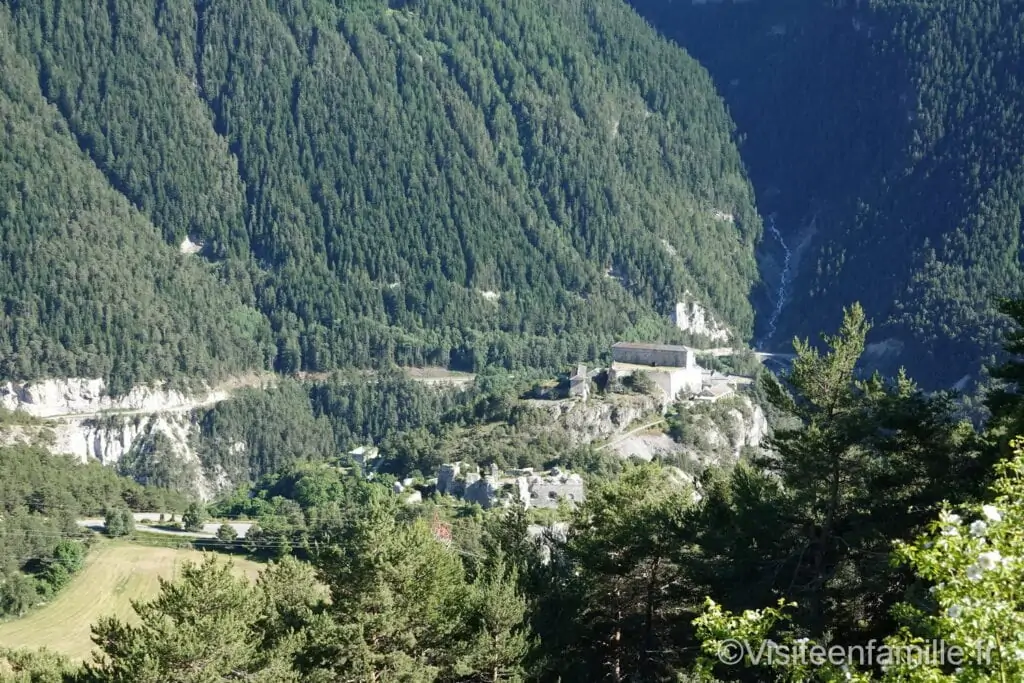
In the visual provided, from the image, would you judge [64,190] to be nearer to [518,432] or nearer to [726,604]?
[518,432]

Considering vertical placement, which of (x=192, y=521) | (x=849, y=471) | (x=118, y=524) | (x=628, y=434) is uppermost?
(x=628, y=434)

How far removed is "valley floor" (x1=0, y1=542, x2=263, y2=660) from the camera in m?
69.8

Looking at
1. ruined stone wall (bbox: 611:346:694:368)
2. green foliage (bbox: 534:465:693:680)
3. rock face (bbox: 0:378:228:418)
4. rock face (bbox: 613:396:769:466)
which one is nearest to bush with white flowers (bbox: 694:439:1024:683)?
green foliage (bbox: 534:465:693:680)

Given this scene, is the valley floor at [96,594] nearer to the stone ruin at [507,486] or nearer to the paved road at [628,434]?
the stone ruin at [507,486]

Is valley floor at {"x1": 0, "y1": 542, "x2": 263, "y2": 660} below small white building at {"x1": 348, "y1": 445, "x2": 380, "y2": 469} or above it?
below

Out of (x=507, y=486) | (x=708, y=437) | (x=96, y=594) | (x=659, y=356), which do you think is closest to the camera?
(x=96, y=594)

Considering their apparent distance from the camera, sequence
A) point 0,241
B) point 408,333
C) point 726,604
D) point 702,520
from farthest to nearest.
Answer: point 408,333 → point 0,241 → point 702,520 → point 726,604

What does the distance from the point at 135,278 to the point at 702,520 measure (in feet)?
504

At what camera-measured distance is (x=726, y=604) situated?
117 feet

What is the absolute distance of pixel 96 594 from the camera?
7806 cm

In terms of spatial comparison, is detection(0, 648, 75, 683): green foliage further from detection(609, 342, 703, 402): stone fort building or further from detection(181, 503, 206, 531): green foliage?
detection(609, 342, 703, 402): stone fort building

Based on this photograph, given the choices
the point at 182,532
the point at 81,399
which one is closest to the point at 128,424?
the point at 81,399

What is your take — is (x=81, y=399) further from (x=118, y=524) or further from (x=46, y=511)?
(x=118, y=524)

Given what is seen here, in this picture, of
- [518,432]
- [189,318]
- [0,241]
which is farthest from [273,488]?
[0,241]
